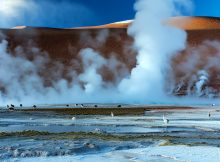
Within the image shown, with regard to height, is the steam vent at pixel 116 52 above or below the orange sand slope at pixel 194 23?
below

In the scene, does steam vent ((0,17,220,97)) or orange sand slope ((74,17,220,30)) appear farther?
orange sand slope ((74,17,220,30))

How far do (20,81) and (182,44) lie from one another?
2861 centimetres

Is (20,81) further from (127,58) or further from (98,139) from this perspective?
(98,139)

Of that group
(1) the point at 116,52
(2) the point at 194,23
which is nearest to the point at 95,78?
(1) the point at 116,52

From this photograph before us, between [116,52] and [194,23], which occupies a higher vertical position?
[194,23]

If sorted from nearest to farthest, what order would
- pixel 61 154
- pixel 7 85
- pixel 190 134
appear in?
pixel 61 154
pixel 190 134
pixel 7 85

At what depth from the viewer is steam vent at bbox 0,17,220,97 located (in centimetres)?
6612

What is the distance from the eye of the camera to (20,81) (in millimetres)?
67312

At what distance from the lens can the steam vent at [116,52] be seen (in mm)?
66125

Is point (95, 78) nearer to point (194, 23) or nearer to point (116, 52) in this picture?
point (116, 52)

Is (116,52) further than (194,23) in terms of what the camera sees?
No

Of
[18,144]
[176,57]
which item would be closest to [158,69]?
[176,57]

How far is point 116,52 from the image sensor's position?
79.4 m

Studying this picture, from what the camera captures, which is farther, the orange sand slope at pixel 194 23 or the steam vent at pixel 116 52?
the orange sand slope at pixel 194 23
